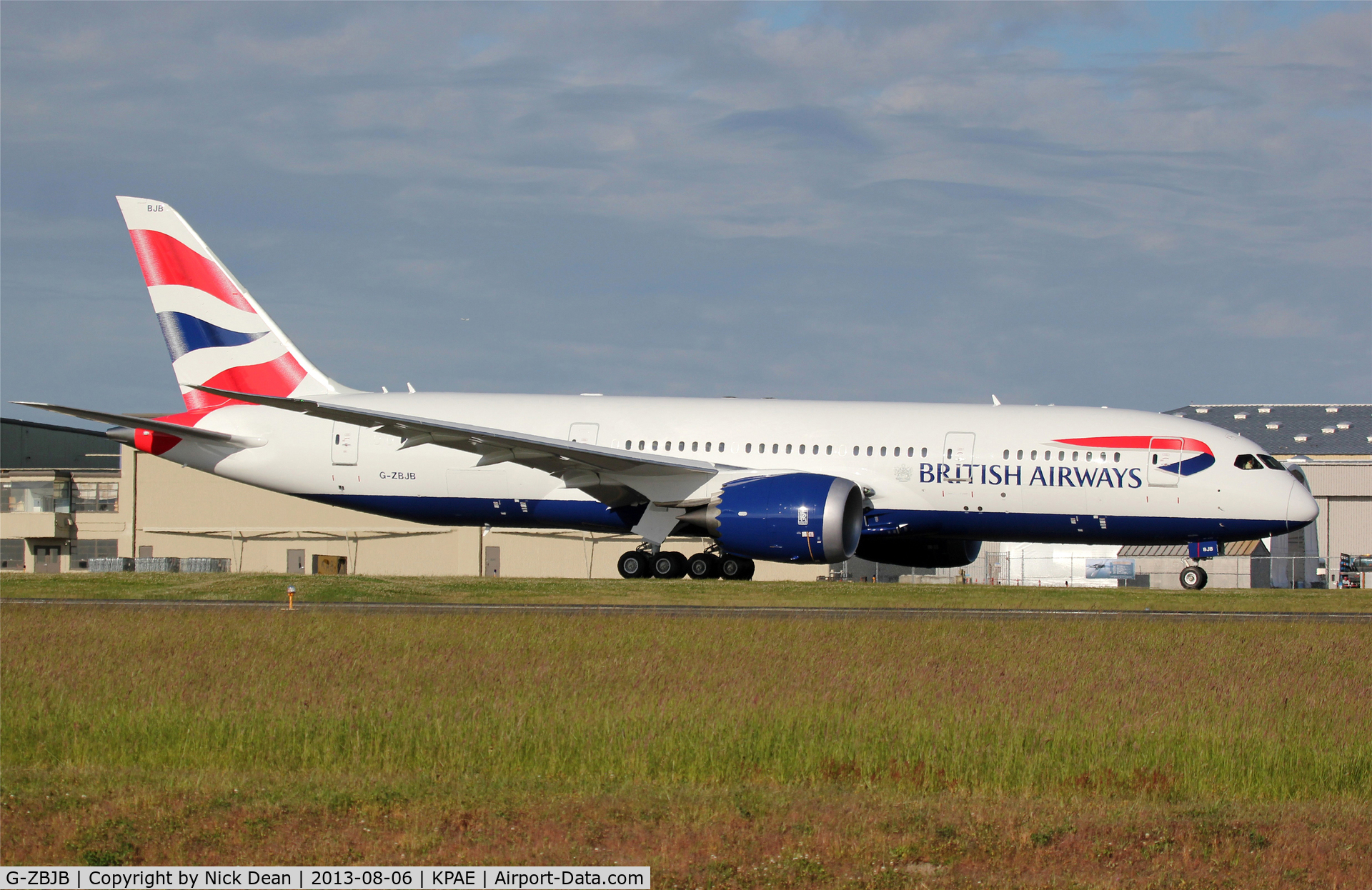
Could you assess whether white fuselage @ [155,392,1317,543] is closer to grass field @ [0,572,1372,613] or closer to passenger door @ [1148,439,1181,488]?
passenger door @ [1148,439,1181,488]

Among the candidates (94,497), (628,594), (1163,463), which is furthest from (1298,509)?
(94,497)

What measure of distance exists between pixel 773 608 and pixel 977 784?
1378 centimetres

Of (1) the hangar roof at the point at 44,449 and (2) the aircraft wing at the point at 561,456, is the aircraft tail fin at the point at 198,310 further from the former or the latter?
(1) the hangar roof at the point at 44,449

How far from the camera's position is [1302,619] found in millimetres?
22047

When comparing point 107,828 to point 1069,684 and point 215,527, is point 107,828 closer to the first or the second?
point 1069,684

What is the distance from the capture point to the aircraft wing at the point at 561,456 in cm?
2688

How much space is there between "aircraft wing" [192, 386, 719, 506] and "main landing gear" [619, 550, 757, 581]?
6.44 feet

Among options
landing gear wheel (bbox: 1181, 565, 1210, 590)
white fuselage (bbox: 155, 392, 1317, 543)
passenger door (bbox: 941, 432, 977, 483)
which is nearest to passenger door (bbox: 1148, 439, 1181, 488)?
white fuselage (bbox: 155, 392, 1317, 543)

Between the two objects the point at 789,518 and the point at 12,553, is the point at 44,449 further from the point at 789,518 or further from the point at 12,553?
the point at 789,518

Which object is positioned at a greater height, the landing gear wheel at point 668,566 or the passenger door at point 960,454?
the passenger door at point 960,454

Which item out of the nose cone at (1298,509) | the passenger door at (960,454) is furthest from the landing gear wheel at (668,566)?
the nose cone at (1298,509)

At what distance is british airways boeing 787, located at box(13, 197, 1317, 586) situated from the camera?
90.9ft

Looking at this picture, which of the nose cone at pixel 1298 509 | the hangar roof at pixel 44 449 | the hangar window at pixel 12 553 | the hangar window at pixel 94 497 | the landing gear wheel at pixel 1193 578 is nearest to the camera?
the nose cone at pixel 1298 509

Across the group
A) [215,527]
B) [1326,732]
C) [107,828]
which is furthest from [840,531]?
[215,527]
